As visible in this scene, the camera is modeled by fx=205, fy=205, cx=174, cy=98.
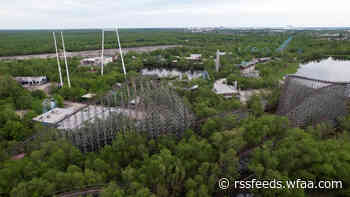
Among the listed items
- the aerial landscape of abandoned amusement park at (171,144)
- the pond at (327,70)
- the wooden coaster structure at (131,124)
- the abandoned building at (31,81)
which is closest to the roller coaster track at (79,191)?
the aerial landscape of abandoned amusement park at (171,144)

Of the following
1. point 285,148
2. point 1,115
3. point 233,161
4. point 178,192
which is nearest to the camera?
point 178,192

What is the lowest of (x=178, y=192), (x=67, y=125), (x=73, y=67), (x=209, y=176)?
(x=178, y=192)

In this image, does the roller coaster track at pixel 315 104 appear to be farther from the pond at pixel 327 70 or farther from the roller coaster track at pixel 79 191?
the pond at pixel 327 70

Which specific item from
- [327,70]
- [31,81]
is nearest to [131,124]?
[31,81]

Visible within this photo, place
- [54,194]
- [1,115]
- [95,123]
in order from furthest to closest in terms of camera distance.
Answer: [1,115]
[95,123]
[54,194]

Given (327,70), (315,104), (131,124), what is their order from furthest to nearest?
(327,70) → (315,104) → (131,124)

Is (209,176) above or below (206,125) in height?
below

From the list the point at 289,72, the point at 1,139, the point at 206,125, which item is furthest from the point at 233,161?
the point at 289,72

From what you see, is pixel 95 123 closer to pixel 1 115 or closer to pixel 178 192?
pixel 178 192

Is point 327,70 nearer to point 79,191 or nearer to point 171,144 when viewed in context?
point 171,144
